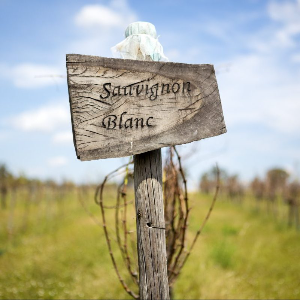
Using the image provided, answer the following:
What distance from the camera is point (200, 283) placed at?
4258mm

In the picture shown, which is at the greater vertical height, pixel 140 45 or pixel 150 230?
pixel 140 45

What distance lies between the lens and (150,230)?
1.80 m

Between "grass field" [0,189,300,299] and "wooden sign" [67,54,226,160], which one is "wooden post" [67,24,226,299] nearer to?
"wooden sign" [67,54,226,160]

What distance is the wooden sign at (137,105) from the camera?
1621mm

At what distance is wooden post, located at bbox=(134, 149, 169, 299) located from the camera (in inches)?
71.1

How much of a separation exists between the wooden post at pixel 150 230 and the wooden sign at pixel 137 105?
0.20 meters

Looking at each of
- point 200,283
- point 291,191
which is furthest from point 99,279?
point 291,191

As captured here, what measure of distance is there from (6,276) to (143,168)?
4.65 metres

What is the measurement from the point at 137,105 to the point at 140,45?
447 mm

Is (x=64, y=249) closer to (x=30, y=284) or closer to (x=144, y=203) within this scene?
(x=30, y=284)

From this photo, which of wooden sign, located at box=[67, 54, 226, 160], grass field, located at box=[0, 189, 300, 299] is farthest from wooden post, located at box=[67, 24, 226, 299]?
grass field, located at box=[0, 189, 300, 299]

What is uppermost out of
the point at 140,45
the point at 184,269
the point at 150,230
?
the point at 140,45

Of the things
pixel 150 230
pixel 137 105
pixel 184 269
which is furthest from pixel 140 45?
pixel 184 269

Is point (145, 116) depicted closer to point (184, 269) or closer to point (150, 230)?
point (150, 230)
